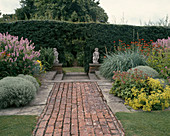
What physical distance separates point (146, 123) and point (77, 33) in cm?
774

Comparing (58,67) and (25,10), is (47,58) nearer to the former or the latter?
(58,67)

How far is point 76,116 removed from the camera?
3.25 metres

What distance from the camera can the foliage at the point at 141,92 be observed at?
3.57m

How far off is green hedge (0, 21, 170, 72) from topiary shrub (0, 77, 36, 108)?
5489 millimetres

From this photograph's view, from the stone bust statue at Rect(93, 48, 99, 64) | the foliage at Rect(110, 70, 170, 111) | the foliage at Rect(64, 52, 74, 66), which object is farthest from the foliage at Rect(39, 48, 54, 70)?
the foliage at Rect(110, 70, 170, 111)

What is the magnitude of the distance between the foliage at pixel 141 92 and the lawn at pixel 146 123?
25 centimetres

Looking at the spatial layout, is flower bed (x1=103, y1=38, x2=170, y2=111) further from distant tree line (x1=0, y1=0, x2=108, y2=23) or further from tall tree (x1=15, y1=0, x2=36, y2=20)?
tall tree (x1=15, y1=0, x2=36, y2=20)

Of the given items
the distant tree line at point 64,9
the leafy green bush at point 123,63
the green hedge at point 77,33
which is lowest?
the leafy green bush at point 123,63

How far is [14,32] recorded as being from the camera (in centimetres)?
871

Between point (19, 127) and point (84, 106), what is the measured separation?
1.50 metres

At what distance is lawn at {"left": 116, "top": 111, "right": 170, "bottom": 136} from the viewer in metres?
2.60

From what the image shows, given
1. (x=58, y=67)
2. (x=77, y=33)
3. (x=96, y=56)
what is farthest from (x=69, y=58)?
(x=96, y=56)

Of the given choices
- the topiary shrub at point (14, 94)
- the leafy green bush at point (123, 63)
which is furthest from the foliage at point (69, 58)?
the topiary shrub at point (14, 94)

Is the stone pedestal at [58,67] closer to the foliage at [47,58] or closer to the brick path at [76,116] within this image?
the foliage at [47,58]
